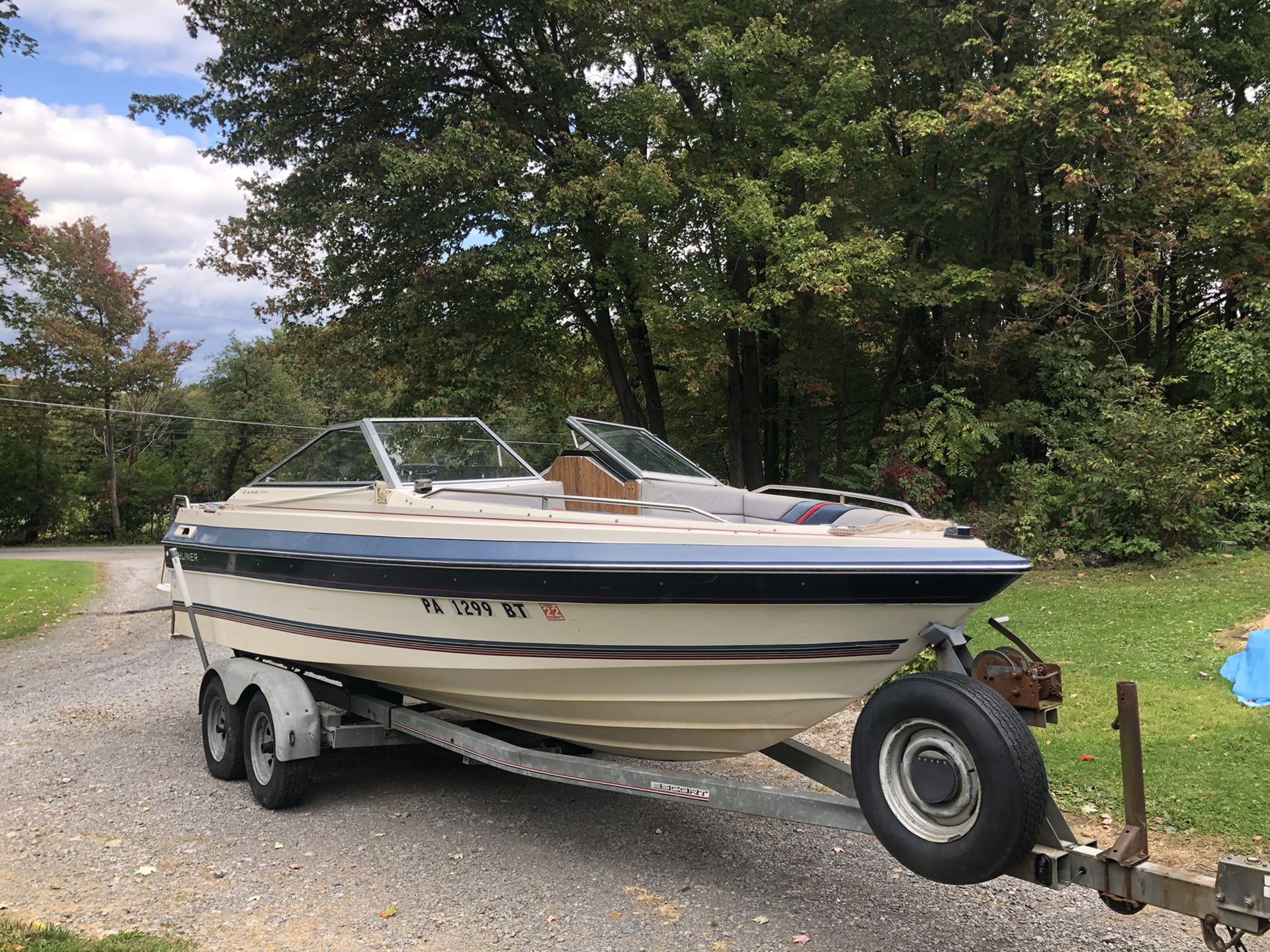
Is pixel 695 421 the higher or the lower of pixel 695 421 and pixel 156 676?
the higher

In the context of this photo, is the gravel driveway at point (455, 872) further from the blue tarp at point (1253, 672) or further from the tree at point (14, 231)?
the tree at point (14, 231)

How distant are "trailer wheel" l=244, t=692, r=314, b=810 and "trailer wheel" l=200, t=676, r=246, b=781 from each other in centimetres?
12

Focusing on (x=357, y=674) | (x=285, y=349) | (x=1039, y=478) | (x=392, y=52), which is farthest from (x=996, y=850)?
(x=285, y=349)

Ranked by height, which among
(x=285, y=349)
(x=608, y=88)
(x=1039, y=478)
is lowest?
(x=1039, y=478)

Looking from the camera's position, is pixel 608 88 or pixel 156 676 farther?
pixel 608 88

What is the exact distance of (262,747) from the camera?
16.7 ft

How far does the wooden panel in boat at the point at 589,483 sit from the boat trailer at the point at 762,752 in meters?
1.41

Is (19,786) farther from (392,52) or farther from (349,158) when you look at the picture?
(392,52)

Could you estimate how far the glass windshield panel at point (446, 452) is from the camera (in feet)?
17.8

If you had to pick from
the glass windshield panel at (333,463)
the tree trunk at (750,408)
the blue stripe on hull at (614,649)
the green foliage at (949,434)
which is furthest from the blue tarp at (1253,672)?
the tree trunk at (750,408)

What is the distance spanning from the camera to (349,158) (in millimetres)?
13609

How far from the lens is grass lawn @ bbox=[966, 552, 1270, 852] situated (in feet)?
15.2

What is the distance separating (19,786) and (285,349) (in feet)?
42.2

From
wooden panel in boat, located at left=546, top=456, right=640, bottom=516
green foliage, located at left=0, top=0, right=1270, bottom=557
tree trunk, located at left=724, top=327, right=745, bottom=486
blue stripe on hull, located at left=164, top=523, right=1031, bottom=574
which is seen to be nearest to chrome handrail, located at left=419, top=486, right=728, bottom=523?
blue stripe on hull, located at left=164, top=523, right=1031, bottom=574
